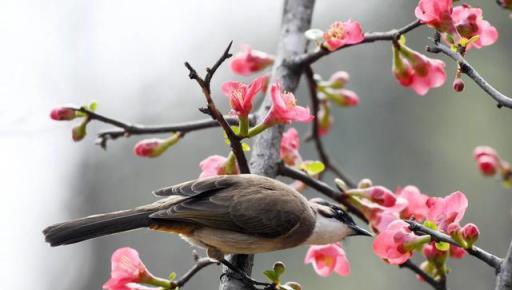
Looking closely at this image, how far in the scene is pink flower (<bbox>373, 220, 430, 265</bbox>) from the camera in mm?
2031

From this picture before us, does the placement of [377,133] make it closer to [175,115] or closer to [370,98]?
[370,98]

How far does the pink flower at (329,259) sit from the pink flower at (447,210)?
721 millimetres

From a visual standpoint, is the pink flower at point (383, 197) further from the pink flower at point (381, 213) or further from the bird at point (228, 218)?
the bird at point (228, 218)

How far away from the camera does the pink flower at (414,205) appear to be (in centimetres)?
247

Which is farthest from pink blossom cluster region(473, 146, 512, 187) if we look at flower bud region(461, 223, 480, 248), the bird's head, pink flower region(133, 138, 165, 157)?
pink flower region(133, 138, 165, 157)

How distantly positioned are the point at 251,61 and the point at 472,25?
3.97 ft

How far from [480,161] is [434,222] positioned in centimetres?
93

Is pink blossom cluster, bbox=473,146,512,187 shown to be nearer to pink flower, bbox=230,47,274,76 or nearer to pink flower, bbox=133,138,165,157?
pink flower, bbox=230,47,274,76

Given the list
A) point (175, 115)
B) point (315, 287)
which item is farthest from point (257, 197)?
point (175, 115)

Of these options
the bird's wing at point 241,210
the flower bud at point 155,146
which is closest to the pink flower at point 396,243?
the bird's wing at point 241,210

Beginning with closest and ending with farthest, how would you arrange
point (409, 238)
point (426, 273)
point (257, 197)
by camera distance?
point (409, 238), point (426, 273), point (257, 197)

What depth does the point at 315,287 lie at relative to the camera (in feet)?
27.8

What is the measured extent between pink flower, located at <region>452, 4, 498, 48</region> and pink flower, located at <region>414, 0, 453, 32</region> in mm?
36

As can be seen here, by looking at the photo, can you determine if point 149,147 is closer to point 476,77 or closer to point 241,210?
point 241,210
